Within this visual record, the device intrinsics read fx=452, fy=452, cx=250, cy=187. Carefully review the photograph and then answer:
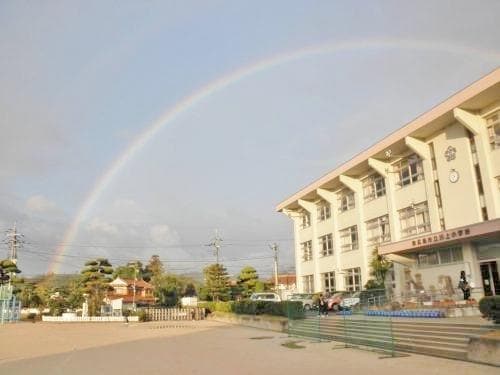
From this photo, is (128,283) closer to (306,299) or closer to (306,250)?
(306,250)

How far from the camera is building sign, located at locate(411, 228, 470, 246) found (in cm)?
2090

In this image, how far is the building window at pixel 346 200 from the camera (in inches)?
1421

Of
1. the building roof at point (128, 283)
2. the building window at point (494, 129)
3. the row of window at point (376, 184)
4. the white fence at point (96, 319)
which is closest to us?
the building window at point (494, 129)

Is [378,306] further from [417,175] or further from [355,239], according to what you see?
[355,239]

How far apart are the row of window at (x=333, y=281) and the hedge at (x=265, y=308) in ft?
27.4

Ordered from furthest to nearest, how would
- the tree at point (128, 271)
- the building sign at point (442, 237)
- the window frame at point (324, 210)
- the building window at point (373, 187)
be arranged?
the tree at point (128, 271) → the window frame at point (324, 210) → the building window at point (373, 187) → the building sign at point (442, 237)

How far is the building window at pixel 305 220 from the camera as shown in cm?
4419

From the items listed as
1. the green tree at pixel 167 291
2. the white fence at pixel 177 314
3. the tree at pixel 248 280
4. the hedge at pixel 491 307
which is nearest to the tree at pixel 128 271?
the green tree at pixel 167 291

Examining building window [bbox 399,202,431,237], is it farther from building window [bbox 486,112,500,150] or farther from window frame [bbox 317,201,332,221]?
window frame [bbox 317,201,332,221]

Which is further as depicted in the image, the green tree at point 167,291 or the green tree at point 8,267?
the green tree at point 167,291

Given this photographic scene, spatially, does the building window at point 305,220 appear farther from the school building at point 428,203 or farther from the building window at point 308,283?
the school building at point 428,203

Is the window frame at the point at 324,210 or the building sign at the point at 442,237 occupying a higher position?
the window frame at the point at 324,210

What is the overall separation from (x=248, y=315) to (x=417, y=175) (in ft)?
46.0

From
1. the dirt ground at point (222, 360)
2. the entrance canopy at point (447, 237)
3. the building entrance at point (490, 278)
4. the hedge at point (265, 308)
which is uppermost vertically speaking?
the entrance canopy at point (447, 237)
